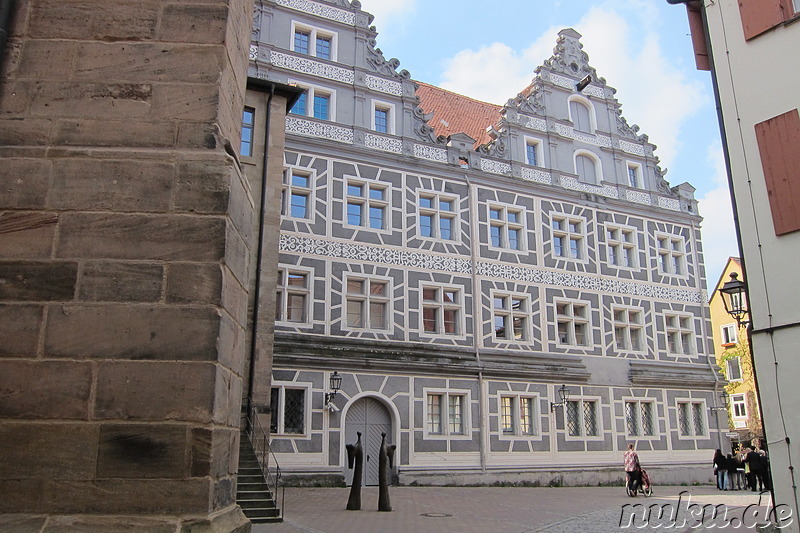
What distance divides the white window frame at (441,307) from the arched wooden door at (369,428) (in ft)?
8.77

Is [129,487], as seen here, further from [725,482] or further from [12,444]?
[725,482]

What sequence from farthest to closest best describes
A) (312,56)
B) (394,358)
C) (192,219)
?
(312,56)
(394,358)
(192,219)

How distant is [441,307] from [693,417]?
11.0 meters

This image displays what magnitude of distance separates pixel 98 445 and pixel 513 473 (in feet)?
64.4

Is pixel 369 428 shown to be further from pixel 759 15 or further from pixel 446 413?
pixel 759 15

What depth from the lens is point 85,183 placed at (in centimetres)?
325

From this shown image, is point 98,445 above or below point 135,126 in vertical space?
below

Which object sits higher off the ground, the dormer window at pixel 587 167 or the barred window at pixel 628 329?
the dormer window at pixel 587 167

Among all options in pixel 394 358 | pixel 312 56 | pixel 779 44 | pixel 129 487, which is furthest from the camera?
pixel 312 56

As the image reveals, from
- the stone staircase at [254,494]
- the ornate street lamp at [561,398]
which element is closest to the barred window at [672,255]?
the ornate street lamp at [561,398]

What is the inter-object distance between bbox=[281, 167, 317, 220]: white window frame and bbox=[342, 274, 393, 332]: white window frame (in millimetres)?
2260

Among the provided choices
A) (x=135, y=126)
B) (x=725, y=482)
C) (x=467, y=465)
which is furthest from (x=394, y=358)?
(x=135, y=126)

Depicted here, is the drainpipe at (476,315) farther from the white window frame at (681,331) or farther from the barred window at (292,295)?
the white window frame at (681,331)

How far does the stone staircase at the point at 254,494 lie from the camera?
11.6 m
